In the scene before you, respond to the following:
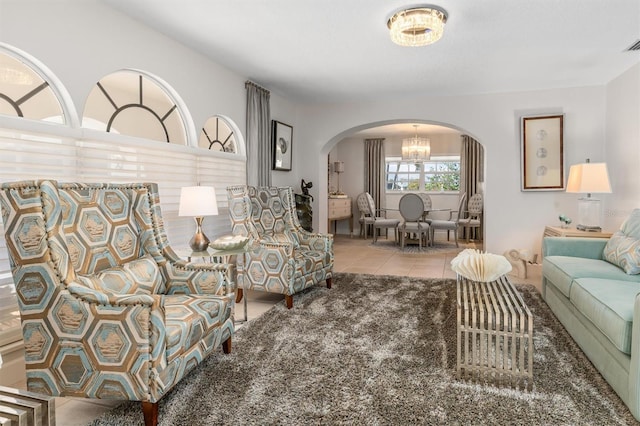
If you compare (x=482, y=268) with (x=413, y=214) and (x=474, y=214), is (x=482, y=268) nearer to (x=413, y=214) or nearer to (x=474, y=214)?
(x=413, y=214)

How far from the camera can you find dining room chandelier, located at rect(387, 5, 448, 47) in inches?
110

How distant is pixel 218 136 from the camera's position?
174 inches

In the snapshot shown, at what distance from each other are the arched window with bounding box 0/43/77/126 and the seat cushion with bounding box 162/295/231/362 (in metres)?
1.49

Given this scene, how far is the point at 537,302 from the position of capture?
357 centimetres

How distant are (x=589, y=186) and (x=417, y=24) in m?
2.61

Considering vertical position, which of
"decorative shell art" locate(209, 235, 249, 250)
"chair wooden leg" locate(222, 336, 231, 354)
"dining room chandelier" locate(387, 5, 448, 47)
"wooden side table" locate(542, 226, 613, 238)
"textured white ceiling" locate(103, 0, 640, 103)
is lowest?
"chair wooden leg" locate(222, 336, 231, 354)

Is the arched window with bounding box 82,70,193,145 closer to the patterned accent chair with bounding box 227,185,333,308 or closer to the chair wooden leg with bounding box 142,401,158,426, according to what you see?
the patterned accent chair with bounding box 227,185,333,308

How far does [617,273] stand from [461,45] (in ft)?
7.50

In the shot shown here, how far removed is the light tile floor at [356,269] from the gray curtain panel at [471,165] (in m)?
1.49

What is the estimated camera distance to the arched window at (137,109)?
9.81 ft

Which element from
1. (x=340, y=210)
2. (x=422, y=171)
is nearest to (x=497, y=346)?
(x=340, y=210)

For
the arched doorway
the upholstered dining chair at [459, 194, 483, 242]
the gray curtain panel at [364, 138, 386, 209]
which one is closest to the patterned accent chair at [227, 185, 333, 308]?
the arched doorway

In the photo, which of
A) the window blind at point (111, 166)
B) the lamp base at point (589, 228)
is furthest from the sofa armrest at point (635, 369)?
the window blind at point (111, 166)

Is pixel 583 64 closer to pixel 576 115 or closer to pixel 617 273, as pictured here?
pixel 576 115
